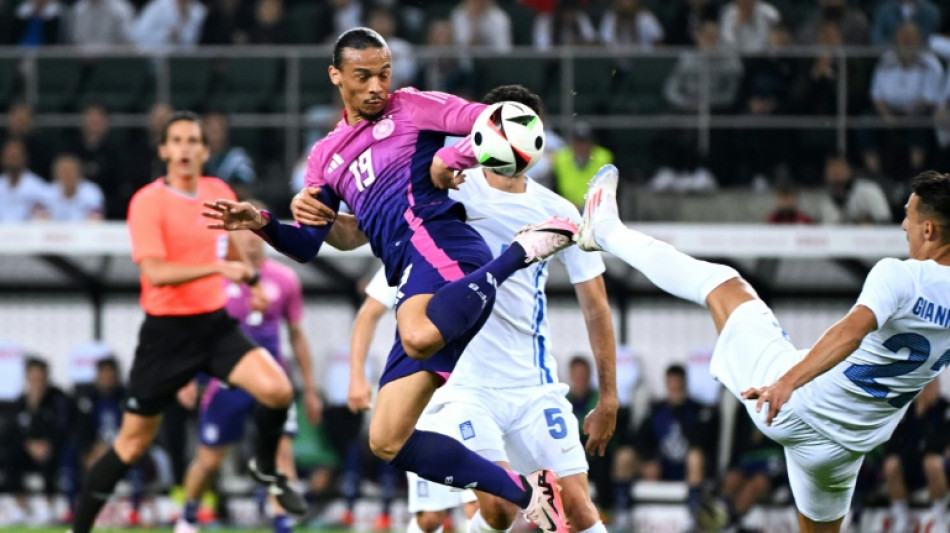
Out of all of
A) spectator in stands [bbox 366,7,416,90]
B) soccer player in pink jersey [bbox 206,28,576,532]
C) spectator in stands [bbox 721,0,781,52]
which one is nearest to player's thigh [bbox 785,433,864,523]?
soccer player in pink jersey [bbox 206,28,576,532]

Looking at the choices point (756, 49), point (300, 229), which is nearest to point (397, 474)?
point (756, 49)

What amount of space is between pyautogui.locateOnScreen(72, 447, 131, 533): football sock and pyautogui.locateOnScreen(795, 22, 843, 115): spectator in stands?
6.10 meters

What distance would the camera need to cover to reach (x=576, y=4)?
13.0 m

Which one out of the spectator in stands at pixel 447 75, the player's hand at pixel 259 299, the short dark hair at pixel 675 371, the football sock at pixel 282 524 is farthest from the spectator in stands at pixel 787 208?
the football sock at pixel 282 524

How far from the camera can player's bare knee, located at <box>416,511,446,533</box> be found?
711 cm

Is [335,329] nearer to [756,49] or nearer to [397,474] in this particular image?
[397,474]

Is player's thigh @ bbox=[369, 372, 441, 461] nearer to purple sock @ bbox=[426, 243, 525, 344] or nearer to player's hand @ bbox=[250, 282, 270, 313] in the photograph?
purple sock @ bbox=[426, 243, 525, 344]

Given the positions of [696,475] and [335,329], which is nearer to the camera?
[696,475]

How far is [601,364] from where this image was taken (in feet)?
21.6

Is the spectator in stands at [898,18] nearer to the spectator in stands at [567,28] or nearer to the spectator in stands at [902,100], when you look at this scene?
the spectator in stands at [902,100]

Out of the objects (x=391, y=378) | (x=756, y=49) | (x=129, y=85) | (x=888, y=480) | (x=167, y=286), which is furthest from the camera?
(x=129, y=85)

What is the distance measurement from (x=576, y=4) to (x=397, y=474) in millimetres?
4489

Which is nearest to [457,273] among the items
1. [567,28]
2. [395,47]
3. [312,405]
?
[312,405]

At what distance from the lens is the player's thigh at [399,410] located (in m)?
5.89
